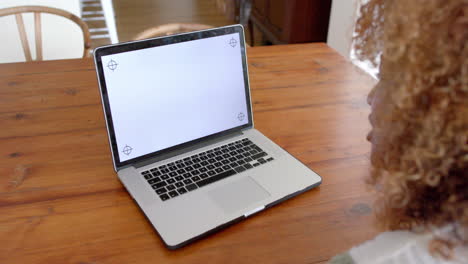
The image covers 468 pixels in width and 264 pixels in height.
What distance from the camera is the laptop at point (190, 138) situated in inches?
25.6

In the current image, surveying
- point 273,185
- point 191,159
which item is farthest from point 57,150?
point 273,185

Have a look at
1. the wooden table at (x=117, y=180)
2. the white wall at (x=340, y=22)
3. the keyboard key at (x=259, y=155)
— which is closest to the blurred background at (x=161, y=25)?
the white wall at (x=340, y=22)

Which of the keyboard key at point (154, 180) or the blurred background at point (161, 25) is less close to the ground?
the keyboard key at point (154, 180)

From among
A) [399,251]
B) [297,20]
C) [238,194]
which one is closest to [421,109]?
[399,251]

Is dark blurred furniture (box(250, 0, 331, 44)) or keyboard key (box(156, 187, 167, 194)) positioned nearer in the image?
keyboard key (box(156, 187, 167, 194))

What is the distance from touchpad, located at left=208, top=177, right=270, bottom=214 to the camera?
0.66 m

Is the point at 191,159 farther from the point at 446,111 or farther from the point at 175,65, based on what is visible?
the point at 446,111

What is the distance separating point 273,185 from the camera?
703mm

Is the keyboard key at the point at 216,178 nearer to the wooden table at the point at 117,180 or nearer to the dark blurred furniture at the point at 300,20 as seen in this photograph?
the wooden table at the point at 117,180

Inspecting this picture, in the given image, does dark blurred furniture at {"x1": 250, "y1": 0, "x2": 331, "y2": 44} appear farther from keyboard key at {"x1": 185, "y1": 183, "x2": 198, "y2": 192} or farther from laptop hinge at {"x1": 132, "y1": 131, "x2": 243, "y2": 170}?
keyboard key at {"x1": 185, "y1": 183, "x2": 198, "y2": 192}

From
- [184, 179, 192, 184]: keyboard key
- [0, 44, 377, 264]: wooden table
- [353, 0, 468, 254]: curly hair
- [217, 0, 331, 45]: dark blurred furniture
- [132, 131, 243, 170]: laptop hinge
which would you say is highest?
[353, 0, 468, 254]: curly hair

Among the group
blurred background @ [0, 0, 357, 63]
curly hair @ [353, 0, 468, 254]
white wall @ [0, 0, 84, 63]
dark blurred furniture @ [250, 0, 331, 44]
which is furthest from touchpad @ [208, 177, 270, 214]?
dark blurred furniture @ [250, 0, 331, 44]

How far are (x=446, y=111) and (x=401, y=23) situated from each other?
0.09m

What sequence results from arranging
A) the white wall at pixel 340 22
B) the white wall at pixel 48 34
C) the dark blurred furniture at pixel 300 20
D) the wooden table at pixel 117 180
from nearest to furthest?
the wooden table at pixel 117 180
the white wall at pixel 48 34
the white wall at pixel 340 22
the dark blurred furniture at pixel 300 20
